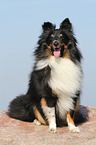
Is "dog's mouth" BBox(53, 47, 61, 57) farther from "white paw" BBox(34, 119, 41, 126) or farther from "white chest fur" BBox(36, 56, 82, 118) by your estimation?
"white paw" BBox(34, 119, 41, 126)

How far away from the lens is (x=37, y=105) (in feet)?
19.6

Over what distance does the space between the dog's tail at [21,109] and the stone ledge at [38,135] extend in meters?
Result: 0.26

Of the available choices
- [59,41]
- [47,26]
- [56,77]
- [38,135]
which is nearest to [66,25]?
[47,26]

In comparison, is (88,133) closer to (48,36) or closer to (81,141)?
(81,141)

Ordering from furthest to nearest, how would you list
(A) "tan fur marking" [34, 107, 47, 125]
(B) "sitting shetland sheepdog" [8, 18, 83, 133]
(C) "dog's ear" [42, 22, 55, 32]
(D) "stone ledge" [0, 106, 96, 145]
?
1. (A) "tan fur marking" [34, 107, 47, 125]
2. (C) "dog's ear" [42, 22, 55, 32]
3. (B) "sitting shetland sheepdog" [8, 18, 83, 133]
4. (D) "stone ledge" [0, 106, 96, 145]

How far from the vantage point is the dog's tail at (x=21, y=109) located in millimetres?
6355

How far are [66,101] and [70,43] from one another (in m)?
1.37

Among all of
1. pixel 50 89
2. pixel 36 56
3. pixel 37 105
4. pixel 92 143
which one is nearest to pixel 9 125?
pixel 37 105

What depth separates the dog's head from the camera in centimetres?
553

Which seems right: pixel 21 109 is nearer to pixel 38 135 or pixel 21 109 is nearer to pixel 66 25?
pixel 38 135

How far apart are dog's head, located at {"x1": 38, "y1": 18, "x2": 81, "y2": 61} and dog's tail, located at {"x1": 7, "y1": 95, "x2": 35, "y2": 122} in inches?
58.8

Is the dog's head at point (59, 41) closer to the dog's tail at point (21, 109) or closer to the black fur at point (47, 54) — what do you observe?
the black fur at point (47, 54)

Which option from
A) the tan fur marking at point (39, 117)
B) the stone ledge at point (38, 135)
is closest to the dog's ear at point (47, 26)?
the tan fur marking at point (39, 117)

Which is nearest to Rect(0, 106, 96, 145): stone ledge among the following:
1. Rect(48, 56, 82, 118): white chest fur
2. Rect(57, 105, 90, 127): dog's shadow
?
Rect(57, 105, 90, 127): dog's shadow
